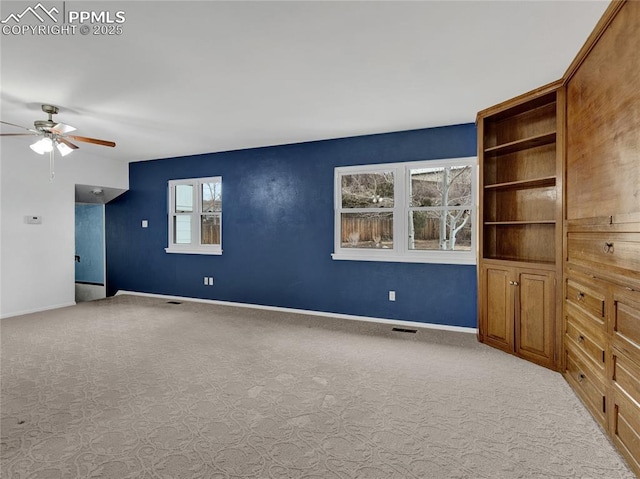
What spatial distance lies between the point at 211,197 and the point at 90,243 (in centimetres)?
318

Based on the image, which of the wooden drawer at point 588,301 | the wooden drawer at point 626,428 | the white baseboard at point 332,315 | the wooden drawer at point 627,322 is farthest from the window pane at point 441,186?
the wooden drawer at point 626,428

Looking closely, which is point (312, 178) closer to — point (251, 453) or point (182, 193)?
point (182, 193)

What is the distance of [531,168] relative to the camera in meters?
3.66

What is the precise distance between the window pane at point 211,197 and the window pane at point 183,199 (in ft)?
1.19

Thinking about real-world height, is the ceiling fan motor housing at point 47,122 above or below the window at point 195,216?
above

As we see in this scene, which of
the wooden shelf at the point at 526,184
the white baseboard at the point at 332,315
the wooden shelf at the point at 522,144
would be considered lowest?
the white baseboard at the point at 332,315

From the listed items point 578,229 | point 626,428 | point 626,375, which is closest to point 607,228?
point 578,229

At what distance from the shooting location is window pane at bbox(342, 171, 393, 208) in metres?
4.83

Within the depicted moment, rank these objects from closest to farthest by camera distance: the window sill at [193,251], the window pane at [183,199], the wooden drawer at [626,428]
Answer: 1. the wooden drawer at [626,428]
2. the window sill at [193,251]
3. the window pane at [183,199]

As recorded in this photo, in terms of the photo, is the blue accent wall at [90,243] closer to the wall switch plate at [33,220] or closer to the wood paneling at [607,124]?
the wall switch plate at [33,220]

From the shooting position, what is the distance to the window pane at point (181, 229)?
646cm

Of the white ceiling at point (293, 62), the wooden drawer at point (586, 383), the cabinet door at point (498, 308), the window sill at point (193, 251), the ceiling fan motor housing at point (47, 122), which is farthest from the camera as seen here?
the window sill at point (193, 251)

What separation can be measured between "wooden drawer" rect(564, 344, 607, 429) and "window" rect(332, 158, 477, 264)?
5.35 ft

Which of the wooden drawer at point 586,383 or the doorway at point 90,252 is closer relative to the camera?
the wooden drawer at point 586,383
